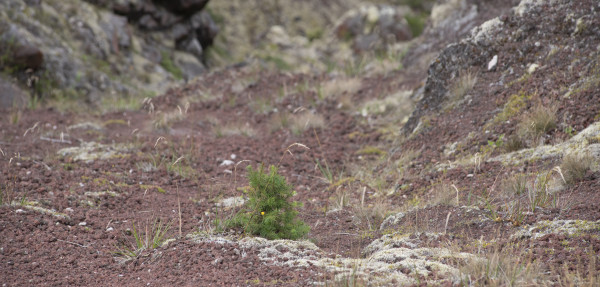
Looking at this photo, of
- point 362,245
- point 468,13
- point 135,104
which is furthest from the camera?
point 135,104

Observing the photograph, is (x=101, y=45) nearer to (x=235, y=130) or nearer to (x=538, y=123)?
(x=235, y=130)

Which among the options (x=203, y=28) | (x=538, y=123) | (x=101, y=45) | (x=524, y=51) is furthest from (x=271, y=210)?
(x=203, y=28)

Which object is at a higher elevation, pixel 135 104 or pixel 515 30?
pixel 515 30

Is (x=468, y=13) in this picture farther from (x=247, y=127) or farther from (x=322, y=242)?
(x=322, y=242)

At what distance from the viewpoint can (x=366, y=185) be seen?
5.93 m

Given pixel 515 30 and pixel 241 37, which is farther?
pixel 241 37

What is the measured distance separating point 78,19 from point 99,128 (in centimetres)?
854

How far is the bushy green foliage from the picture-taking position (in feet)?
12.7

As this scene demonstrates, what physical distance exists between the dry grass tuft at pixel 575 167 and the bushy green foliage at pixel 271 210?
7.66ft

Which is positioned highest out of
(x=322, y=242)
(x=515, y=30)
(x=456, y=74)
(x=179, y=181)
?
(x=515, y=30)

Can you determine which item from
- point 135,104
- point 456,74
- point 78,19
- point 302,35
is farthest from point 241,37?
point 456,74

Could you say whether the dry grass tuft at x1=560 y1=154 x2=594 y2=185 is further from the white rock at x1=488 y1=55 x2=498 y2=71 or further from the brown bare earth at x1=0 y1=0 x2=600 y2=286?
the white rock at x1=488 y1=55 x2=498 y2=71

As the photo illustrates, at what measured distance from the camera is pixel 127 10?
17.8 m

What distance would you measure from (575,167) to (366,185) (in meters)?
2.43
